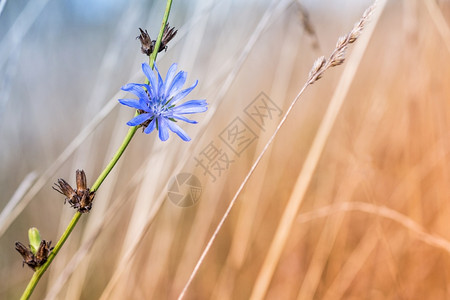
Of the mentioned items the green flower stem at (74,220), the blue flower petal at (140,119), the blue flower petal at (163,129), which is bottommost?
the green flower stem at (74,220)

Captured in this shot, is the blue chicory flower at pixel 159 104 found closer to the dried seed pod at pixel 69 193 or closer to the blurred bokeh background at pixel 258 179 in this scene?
the dried seed pod at pixel 69 193

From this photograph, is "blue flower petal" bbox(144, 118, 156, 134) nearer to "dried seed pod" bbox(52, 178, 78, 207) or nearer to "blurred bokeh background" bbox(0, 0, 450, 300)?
"dried seed pod" bbox(52, 178, 78, 207)

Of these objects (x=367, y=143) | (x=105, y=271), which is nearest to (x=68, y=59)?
(x=105, y=271)

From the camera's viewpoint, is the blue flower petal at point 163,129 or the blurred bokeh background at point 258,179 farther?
the blurred bokeh background at point 258,179

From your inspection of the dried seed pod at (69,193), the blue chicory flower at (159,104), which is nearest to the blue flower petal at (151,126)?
the blue chicory flower at (159,104)

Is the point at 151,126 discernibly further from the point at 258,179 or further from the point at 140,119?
the point at 258,179
